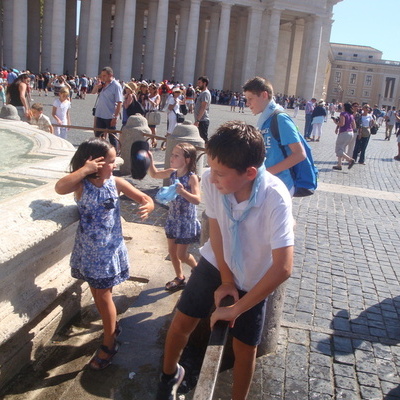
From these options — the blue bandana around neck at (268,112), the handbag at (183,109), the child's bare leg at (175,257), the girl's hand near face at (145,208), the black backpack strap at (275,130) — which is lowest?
the child's bare leg at (175,257)

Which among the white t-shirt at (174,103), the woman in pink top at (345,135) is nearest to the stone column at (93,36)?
the white t-shirt at (174,103)

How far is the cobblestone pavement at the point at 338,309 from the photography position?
9.72 feet

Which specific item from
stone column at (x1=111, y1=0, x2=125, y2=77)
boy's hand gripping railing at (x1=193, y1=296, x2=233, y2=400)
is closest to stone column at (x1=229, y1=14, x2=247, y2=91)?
stone column at (x1=111, y1=0, x2=125, y2=77)

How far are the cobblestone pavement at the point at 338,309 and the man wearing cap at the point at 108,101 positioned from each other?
1.85m

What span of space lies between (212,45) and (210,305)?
176 feet

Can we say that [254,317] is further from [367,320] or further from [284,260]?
[367,320]

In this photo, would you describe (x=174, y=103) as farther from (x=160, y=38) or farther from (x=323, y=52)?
(x=323, y=52)

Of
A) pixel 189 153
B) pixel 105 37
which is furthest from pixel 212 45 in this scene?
pixel 189 153

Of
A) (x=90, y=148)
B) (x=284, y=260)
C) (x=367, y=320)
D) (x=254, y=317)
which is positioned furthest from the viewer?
(x=367, y=320)

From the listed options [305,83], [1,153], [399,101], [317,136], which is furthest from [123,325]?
[399,101]

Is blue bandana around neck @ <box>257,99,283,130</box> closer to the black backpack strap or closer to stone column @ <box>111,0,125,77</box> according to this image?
the black backpack strap

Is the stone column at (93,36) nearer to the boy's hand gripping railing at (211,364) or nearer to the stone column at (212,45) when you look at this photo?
the stone column at (212,45)

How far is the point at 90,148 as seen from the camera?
2848 mm

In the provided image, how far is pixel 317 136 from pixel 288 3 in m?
35.9
